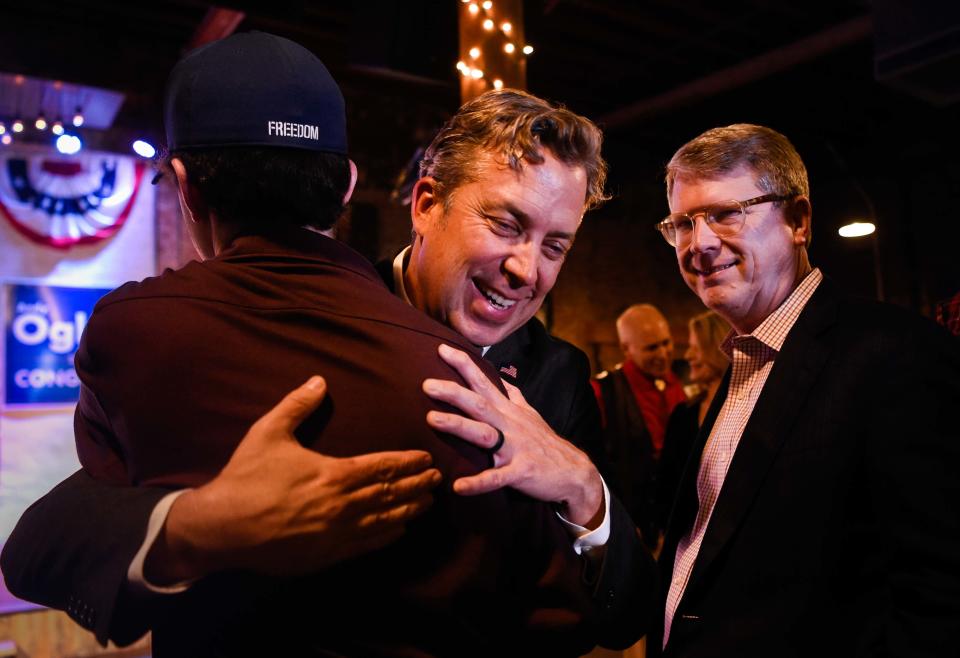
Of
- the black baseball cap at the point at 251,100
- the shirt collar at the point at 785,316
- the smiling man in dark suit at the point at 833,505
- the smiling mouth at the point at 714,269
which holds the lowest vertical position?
the smiling man in dark suit at the point at 833,505

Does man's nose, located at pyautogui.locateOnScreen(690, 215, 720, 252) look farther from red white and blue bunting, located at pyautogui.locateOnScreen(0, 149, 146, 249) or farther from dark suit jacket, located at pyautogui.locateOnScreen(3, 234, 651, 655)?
red white and blue bunting, located at pyautogui.locateOnScreen(0, 149, 146, 249)

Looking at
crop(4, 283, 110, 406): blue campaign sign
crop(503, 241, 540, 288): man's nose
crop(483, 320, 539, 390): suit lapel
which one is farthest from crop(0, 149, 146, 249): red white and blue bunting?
crop(503, 241, 540, 288): man's nose

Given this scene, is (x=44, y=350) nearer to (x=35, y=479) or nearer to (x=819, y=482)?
(x=35, y=479)

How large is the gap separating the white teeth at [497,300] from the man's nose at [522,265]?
51 mm

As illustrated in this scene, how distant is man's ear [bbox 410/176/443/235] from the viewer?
73.1 inches

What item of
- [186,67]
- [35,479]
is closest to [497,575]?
[186,67]

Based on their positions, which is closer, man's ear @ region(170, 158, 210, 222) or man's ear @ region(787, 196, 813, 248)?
man's ear @ region(170, 158, 210, 222)

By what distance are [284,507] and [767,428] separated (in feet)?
4.00

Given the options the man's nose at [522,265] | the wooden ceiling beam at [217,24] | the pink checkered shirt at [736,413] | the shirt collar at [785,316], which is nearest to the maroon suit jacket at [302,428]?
the man's nose at [522,265]

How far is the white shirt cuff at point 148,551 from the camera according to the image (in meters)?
0.91

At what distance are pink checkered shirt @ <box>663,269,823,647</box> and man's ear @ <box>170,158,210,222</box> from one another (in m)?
1.34

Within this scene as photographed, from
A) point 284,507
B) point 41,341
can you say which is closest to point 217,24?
point 41,341

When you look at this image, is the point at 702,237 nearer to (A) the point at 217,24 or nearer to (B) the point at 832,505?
(B) the point at 832,505

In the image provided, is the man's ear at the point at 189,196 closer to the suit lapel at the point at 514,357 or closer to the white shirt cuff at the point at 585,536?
the white shirt cuff at the point at 585,536
